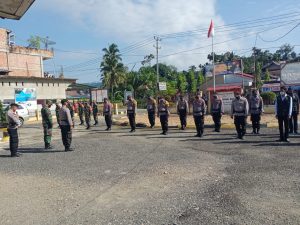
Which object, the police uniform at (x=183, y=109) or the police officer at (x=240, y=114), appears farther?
the police uniform at (x=183, y=109)

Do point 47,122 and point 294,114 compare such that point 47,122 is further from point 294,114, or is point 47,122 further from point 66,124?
point 294,114

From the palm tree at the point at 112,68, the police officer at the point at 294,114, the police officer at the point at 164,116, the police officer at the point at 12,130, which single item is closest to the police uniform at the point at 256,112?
the police officer at the point at 294,114

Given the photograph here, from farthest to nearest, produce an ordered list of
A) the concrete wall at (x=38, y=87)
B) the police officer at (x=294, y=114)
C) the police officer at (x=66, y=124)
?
the concrete wall at (x=38, y=87) → the police officer at (x=294, y=114) → the police officer at (x=66, y=124)

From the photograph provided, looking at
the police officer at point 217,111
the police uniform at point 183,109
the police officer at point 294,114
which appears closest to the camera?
the police officer at point 294,114

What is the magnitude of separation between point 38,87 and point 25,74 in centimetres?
1305

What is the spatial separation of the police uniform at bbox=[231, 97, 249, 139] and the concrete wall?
3280 cm

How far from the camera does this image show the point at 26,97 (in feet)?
112

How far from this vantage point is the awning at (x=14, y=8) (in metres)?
5.34

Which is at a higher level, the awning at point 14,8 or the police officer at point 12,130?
the awning at point 14,8

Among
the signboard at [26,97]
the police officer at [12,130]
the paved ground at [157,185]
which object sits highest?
the signboard at [26,97]

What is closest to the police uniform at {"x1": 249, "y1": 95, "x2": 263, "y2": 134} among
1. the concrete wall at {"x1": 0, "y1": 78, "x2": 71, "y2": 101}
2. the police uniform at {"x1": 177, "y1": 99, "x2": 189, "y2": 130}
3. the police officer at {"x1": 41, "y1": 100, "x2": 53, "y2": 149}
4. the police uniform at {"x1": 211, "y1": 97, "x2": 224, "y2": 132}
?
the police uniform at {"x1": 211, "y1": 97, "x2": 224, "y2": 132}

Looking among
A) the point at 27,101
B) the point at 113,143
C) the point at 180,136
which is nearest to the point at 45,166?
the point at 113,143

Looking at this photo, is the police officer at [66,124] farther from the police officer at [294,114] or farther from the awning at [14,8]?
the police officer at [294,114]

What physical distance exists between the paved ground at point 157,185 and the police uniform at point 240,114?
1066mm
